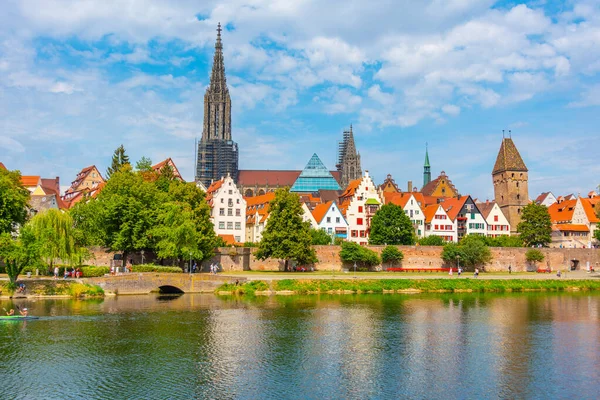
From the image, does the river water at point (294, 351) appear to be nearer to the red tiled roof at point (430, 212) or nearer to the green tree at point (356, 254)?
the green tree at point (356, 254)

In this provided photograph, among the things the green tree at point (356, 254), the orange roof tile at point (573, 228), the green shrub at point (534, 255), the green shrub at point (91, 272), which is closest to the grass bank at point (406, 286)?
the green shrub at point (91, 272)

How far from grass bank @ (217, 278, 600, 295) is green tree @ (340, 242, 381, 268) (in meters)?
14.1

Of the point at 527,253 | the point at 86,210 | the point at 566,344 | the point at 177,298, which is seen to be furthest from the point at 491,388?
the point at 527,253

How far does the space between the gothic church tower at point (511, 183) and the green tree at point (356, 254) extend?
43628mm

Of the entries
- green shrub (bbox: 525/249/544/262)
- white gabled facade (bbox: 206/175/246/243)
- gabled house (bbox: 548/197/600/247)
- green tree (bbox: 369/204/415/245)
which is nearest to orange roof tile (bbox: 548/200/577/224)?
gabled house (bbox: 548/197/600/247)

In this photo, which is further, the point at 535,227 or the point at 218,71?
the point at 218,71

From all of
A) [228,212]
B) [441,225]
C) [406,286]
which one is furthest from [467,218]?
[406,286]

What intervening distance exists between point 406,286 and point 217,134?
367 ft

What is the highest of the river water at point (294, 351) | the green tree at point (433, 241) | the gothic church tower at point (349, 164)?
the gothic church tower at point (349, 164)

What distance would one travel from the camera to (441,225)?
106m

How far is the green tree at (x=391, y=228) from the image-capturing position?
9162 cm

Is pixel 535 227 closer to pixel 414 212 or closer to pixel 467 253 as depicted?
pixel 414 212

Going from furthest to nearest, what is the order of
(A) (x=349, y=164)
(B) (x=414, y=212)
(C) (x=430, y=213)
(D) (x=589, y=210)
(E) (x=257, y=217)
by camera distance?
(A) (x=349, y=164)
(D) (x=589, y=210)
(C) (x=430, y=213)
(B) (x=414, y=212)
(E) (x=257, y=217)

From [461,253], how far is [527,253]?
12.7m
